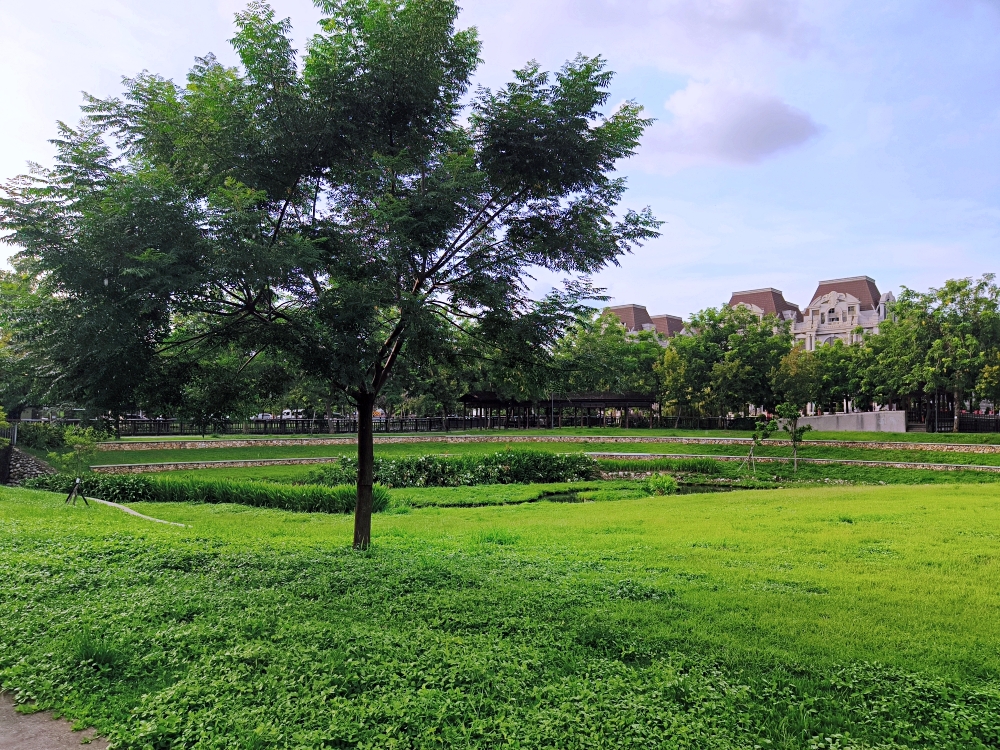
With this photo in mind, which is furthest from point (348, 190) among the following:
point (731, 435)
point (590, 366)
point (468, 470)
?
point (731, 435)

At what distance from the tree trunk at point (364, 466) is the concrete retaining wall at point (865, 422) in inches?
1305

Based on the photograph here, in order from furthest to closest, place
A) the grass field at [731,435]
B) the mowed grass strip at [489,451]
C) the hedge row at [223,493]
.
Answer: the grass field at [731,435] → the mowed grass strip at [489,451] → the hedge row at [223,493]

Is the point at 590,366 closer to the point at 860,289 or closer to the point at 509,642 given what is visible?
the point at 509,642

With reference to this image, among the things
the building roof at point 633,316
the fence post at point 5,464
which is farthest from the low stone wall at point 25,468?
the building roof at point 633,316

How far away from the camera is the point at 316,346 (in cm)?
559

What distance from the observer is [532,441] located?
36.8 m

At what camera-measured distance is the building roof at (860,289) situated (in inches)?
2667

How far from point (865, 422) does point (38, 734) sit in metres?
39.3

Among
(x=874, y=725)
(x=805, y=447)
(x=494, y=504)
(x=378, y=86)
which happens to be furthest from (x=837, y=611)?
(x=805, y=447)

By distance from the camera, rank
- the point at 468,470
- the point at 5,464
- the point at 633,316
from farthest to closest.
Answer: the point at 633,316, the point at 468,470, the point at 5,464

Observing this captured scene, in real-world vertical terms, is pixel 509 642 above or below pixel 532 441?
above

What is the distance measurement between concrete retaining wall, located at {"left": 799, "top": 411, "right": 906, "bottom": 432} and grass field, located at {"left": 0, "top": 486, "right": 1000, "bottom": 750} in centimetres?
2800

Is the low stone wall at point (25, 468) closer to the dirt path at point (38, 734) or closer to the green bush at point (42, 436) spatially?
the green bush at point (42, 436)

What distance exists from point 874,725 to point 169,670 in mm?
4301
